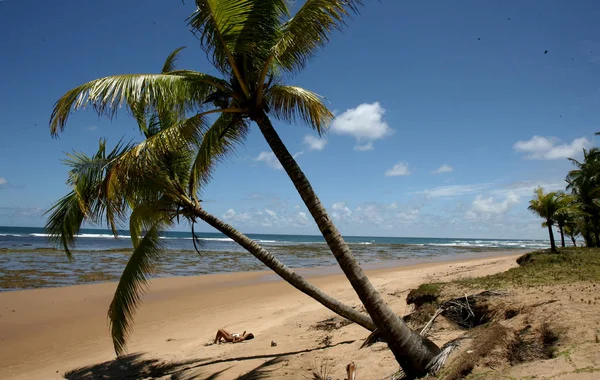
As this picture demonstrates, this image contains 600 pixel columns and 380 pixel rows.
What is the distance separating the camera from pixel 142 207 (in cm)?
661

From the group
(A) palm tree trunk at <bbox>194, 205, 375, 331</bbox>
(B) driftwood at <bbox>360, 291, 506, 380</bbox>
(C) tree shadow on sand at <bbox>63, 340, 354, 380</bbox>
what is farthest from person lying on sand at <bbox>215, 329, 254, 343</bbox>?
(B) driftwood at <bbox>360, 291, 506, 380</bbox>

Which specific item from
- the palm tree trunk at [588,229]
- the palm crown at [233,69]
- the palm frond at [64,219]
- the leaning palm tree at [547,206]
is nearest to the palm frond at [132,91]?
the palm crown at [233,69]

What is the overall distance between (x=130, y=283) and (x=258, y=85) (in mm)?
4119

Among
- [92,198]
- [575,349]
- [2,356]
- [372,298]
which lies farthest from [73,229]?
[575,349]

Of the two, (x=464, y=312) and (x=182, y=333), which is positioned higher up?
(x=464, y=312)

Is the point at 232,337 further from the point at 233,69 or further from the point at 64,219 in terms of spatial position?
the point at 233,69

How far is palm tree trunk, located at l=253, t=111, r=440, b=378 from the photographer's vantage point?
14.3 feet

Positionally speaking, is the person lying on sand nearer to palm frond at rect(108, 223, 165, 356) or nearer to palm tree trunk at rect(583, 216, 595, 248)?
palm frond at rect(108, 223, 165, 356)

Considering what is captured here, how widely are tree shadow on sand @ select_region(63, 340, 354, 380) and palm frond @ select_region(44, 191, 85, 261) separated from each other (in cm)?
279

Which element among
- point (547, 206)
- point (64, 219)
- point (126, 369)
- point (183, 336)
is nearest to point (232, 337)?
point (183, 336)

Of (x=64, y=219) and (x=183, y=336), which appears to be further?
(x=183, y=336)

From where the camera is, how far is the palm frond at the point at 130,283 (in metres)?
6.45

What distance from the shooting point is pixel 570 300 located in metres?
5.45

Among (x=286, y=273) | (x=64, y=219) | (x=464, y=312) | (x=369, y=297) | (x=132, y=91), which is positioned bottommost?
(x=464, y=312)
